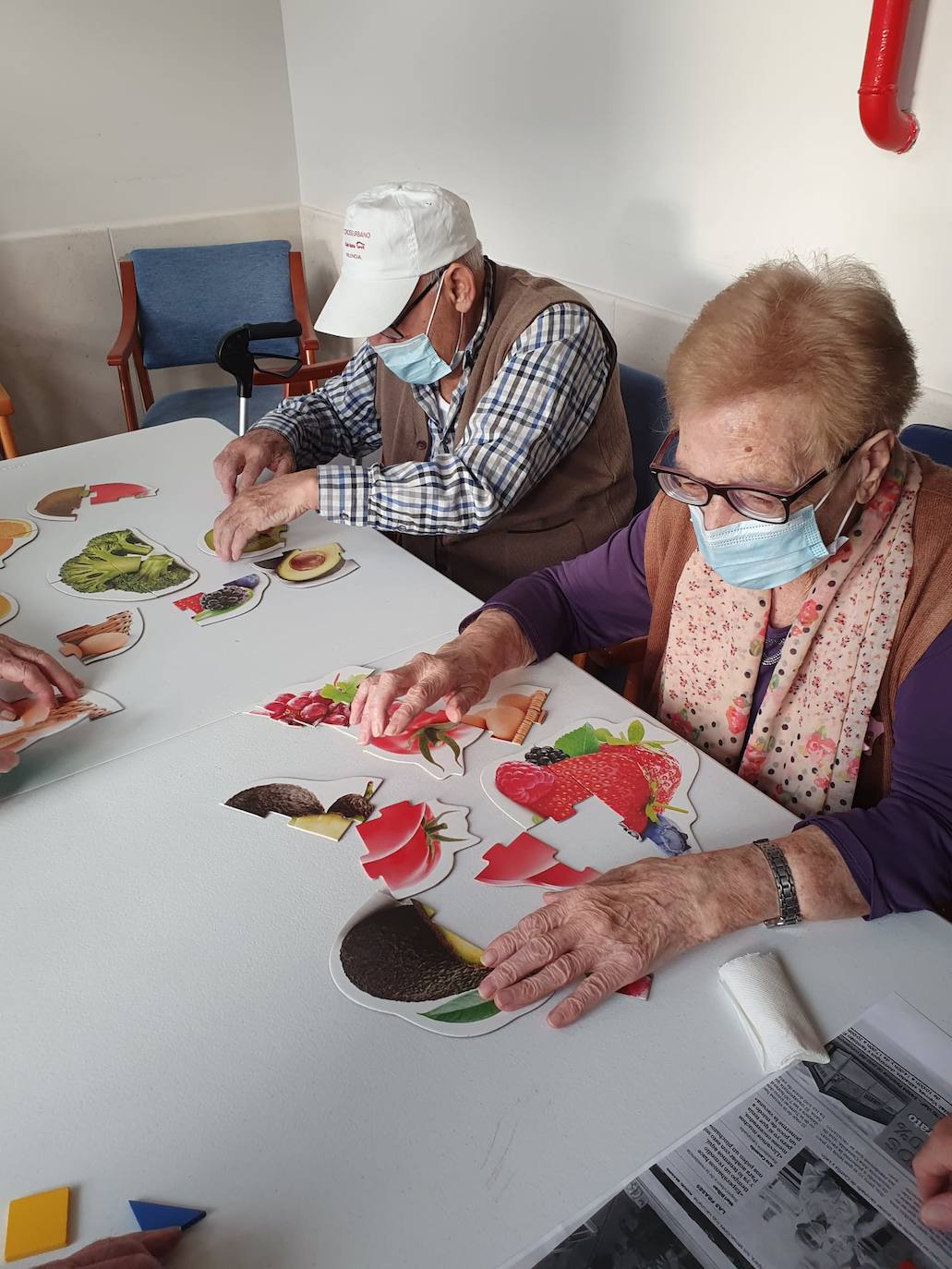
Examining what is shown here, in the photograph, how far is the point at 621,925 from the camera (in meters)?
0.96

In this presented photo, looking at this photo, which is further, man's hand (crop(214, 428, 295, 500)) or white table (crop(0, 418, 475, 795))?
man's hand (crop(214, 428, 295, 500))

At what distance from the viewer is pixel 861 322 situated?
1.07 m

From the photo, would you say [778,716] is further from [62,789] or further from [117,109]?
[117,109]

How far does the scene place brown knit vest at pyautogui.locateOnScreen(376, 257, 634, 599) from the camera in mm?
1926

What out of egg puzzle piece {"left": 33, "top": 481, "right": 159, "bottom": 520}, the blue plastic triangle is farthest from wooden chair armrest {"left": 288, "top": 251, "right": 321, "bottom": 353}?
the blue plastic triangle

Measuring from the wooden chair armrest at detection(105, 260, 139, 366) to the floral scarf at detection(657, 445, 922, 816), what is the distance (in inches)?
104

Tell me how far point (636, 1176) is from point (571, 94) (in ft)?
8.40

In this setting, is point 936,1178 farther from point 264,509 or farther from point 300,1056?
point 264,509

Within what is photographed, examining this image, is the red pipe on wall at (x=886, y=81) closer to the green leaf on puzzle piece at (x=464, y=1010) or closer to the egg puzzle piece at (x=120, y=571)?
the egg puzzle piece at (x=120, y=571)

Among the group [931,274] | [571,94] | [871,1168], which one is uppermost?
[571,94]

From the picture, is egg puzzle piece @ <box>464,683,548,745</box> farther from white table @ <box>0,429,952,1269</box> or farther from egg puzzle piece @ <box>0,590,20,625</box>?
egg puzzle piece @ <box>0,590,20,625</box>

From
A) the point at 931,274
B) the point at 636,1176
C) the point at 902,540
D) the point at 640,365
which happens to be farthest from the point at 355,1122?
the point at 640,365

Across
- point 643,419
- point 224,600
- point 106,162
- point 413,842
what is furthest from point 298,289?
point 413,842

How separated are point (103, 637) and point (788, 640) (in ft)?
3.52
